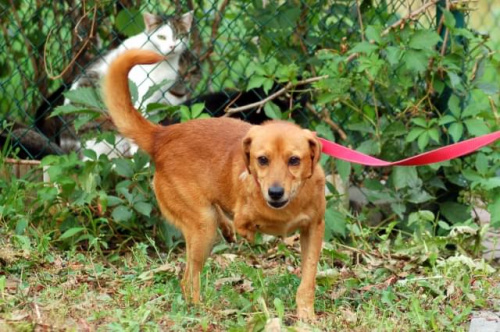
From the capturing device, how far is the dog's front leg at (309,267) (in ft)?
13.0

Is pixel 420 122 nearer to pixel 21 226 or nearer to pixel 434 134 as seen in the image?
pixel 434 134

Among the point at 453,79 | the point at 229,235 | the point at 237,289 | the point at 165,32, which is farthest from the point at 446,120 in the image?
the point at 165,32

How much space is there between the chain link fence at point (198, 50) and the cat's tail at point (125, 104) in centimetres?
62

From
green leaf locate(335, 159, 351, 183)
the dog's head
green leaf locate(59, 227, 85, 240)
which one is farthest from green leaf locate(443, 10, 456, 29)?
green leaf locate(59, 227, 85, 240)

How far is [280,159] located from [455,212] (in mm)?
1974

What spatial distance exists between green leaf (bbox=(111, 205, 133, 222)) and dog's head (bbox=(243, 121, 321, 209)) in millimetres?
1312

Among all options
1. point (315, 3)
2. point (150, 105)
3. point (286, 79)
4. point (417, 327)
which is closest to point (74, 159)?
point (150, 105)

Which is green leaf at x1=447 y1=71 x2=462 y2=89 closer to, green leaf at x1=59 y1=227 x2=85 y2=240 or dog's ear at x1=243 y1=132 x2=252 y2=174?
dog's ear at x1=243 y1=132 x2=252 y2=174

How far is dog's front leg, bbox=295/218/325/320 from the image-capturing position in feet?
13.0

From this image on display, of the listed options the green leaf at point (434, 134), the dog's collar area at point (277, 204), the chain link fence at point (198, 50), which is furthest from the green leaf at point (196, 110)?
the dog's collar area at point (277, 204)

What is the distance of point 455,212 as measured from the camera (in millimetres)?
5441

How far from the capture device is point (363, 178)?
5.72m

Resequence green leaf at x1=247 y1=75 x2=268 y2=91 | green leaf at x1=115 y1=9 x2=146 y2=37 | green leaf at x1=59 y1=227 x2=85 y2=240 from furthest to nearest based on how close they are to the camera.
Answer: green leaf at x1=115 y1=9 x2=146 y2=37, green leaf at x1=247 y1=75 x2=268 y2=91, green leaf at x1=59 y1=227 x2=85 y2=240

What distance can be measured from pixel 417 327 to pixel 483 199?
5.63 feet
